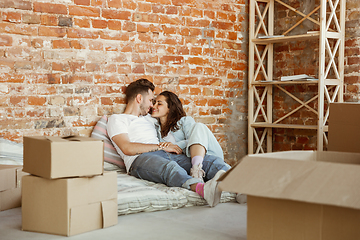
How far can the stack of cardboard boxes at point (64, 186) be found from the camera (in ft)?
6.21

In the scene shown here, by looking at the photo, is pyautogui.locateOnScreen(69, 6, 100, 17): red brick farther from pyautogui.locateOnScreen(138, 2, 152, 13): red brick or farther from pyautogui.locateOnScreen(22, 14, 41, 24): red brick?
pyautogui.locateOnScreen(138, 2, 152, 13): red brick

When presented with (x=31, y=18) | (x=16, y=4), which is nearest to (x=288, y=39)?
(x=31, y=18)

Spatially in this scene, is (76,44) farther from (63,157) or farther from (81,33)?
(63,157)

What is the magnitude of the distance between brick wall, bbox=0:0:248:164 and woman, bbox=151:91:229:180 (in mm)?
265

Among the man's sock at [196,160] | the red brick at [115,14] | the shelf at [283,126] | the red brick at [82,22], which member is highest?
the red brick at [115,14]

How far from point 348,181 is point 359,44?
2822mm

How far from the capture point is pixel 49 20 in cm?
311

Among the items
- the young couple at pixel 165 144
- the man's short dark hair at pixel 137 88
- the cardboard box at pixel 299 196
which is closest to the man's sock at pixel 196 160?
the young couple at pixel 165 144

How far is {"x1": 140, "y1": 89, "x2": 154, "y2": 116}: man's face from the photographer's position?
343cm

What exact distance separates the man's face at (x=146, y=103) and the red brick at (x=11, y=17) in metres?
1.17

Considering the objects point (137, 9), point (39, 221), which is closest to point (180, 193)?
point (39, 221)

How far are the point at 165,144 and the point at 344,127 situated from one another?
60.3 inches

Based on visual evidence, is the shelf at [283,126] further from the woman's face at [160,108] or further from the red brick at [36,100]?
the red brick at [36,100]

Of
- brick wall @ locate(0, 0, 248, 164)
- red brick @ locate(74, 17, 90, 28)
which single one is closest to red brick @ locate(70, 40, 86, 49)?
brick wall @ locate(0, 0, 248, 164)
